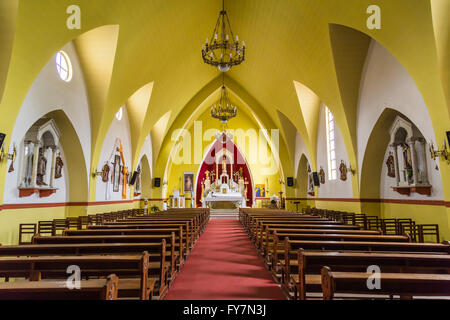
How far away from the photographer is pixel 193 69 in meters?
15.6

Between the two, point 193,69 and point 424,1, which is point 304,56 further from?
point 193,69

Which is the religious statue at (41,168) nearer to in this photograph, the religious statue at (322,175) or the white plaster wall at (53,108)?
the white plaster wall at (53,108)

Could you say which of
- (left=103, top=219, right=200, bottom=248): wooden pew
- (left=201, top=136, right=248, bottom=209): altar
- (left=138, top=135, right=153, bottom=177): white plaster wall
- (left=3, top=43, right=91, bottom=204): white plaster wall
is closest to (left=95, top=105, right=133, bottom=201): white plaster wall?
(left=3, top=43, right=91, bottom=204): white plaster wall

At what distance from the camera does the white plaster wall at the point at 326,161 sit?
12.3 m

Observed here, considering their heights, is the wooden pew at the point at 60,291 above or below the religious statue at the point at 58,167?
below

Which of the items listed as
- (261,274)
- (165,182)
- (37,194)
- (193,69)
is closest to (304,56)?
(193,69)

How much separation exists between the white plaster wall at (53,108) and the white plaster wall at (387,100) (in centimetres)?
1038

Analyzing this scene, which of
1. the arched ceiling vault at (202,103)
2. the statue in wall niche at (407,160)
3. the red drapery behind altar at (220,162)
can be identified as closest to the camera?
the statue in wall niche at (407,160)

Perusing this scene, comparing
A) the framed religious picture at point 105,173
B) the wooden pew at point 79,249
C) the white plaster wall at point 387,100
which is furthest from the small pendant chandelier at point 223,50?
the framed religious picture at point 105,173

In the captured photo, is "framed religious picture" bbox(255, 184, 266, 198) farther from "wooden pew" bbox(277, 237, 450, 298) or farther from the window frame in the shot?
"wooden pew" bbox(277, 237, 450, 298)

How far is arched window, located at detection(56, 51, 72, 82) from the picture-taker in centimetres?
900
